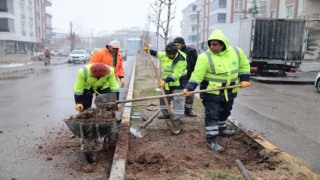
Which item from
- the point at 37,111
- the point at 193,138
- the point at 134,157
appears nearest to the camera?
the point at 134,157

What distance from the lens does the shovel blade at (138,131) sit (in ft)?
18.0

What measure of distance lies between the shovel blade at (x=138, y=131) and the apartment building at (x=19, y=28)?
32.7 meters

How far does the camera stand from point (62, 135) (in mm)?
5793

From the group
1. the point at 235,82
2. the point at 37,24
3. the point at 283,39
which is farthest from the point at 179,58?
the point at 37,24

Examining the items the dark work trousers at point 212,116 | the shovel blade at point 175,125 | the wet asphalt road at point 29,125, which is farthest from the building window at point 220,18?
the dark work trousers at point 212,116

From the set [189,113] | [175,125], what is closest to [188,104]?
[189,113]

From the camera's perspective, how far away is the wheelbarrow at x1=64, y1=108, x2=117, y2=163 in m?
4.18

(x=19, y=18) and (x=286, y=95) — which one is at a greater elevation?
(x=19, y=18)

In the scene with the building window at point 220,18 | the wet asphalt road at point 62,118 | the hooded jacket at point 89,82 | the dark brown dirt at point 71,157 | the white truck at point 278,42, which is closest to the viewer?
the dark brown dirt at point 71,157

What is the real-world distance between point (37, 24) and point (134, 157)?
61.0 m

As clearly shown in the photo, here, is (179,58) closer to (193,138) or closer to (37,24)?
(193,138)

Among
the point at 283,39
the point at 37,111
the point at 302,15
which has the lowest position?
the point at 37,111

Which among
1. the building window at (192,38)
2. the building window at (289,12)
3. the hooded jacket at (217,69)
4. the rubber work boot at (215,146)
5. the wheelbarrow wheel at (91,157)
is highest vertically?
the building window at (289,12)

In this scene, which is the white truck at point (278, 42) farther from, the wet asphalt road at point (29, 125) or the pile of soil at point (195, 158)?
the pile of soil at point (195, 158)
